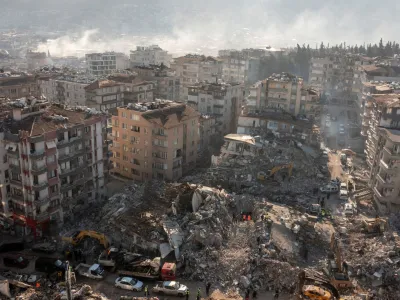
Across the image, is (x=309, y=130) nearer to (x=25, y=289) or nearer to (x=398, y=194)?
(x=398, y=194)

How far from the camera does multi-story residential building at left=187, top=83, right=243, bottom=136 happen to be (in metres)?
74.4

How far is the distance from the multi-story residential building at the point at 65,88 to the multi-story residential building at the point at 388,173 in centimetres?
5089

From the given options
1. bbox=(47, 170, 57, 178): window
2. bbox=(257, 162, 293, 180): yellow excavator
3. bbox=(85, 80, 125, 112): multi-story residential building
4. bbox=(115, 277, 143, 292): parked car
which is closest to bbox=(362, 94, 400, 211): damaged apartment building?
bbox=(257, 162, 293, 180): yellow excavator

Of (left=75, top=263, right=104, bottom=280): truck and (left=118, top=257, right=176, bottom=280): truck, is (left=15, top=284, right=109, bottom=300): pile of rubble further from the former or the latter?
(left=118, top=257, right=176, bottom=280): truck

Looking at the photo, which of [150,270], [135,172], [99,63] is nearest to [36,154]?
[150,270]

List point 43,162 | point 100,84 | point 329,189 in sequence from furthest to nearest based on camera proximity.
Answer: point 100,84, point 329,189, point 43,162

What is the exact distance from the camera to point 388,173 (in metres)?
47.0

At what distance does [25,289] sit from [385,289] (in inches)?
1177

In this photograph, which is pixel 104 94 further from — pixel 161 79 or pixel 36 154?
pixel 36 154

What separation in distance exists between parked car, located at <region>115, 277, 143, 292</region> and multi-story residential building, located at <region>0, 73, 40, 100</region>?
49.9 m

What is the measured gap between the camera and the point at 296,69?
139 meters

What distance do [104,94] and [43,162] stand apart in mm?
35530

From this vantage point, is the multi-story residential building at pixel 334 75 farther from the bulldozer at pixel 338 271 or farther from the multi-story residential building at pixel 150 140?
the bulldozer at pixel 338 271

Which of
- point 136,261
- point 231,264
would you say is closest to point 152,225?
point 136,261
